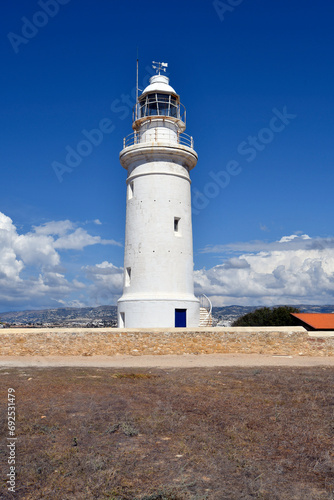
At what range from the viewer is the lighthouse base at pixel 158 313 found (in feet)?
61.2

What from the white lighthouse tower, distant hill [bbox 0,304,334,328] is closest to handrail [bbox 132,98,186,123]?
the white lighthouse tower

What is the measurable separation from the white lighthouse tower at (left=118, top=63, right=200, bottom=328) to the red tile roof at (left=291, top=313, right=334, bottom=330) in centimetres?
861

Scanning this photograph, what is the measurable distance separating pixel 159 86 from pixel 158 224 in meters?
7.20

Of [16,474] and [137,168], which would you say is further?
[137,168]

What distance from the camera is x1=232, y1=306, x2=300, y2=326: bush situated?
31.5 m

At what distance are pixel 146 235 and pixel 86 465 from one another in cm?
1499

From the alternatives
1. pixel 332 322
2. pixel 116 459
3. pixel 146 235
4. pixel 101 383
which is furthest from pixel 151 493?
pixel 332 322

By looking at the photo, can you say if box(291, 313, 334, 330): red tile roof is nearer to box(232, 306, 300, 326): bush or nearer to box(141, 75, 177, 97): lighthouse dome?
box(232, 306, 300, 326): bush

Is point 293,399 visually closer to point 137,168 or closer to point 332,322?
point 137,168

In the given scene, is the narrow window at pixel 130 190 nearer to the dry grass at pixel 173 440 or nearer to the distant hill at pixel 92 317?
the dry grass at pixel 173 440

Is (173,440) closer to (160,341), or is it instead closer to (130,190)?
(160,341)

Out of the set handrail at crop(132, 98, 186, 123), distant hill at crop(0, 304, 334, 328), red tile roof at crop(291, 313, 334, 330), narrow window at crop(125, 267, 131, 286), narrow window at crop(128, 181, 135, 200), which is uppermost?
handrail at crop(132, 98, 186, 123)

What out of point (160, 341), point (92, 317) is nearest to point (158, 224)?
point (160, 341)

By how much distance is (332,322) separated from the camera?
2514 centimetres
